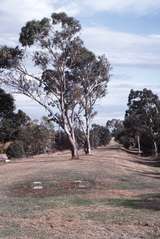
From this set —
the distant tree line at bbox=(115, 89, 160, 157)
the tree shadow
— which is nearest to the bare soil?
the tree shadow

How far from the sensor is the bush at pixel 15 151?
68.9 meters

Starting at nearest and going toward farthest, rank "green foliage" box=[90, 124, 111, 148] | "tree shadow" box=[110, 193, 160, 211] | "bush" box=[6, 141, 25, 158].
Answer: "tree shadow" box=[110, 193, 160, 211]
"bush" box=[6, 141, 25, 158]
"green foliage" box=[90, 124, 111, 148]

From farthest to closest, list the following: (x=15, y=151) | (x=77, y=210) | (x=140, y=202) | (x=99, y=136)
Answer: (x=99, y=136)
(x=15, y=151)
(x=140, y=202)
(x=77, y=210)

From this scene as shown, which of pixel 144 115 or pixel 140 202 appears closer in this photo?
pixel 140 202

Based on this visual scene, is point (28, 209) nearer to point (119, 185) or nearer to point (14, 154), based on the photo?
point (119, 185)

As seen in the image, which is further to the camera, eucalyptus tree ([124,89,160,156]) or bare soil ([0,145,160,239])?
eucalyptus tree ([124,89,160,156])

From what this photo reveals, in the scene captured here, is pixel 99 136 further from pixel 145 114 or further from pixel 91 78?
pixel 91 78

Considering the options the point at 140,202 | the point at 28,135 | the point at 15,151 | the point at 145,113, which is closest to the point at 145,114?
the point at 145,113

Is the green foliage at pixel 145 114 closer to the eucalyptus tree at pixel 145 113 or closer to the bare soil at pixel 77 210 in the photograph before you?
the eucalyptus tree at pixel 145 113

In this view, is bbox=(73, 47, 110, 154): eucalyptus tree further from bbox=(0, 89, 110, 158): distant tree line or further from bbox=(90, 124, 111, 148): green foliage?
bbox=(90, 124, 111, 148): green foliage

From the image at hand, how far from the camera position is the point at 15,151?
69875 millimetres

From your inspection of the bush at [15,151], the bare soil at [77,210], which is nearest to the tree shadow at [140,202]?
the bare soil at [77,210]

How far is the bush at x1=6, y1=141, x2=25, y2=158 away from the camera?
68.9 m

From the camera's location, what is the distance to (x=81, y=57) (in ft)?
160
